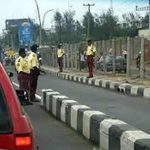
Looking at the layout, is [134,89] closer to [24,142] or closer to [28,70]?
[28,70]

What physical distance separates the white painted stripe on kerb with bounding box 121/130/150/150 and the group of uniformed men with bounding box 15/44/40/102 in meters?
9.75

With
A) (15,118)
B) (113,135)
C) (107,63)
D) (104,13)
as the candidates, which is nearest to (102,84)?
(107,63)

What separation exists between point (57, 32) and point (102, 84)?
65.6 metres

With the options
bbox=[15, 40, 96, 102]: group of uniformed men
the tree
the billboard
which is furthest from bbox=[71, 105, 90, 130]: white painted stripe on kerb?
the tree

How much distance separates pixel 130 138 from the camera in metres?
7.41

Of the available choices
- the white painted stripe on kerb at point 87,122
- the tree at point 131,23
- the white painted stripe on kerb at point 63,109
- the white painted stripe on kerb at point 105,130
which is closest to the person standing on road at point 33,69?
the white painted stripe on kerb at point 63,109

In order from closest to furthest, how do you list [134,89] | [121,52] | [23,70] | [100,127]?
[100,127] → [23,70] → [134,89] → [121,52]

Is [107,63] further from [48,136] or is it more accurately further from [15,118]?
[15,118]

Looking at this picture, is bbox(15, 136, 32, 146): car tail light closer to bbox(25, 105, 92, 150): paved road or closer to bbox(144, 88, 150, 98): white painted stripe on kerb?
bbox(25, 105, 92, 150): paved road

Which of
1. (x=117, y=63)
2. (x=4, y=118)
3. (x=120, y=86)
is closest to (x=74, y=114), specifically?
(x=4, y=118)

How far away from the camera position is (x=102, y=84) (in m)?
25.4

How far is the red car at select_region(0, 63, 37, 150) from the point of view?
4.62 metres

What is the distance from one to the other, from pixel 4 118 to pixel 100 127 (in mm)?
4537

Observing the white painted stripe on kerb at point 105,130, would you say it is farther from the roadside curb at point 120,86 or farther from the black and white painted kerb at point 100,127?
the roadside curb at point 120,86
